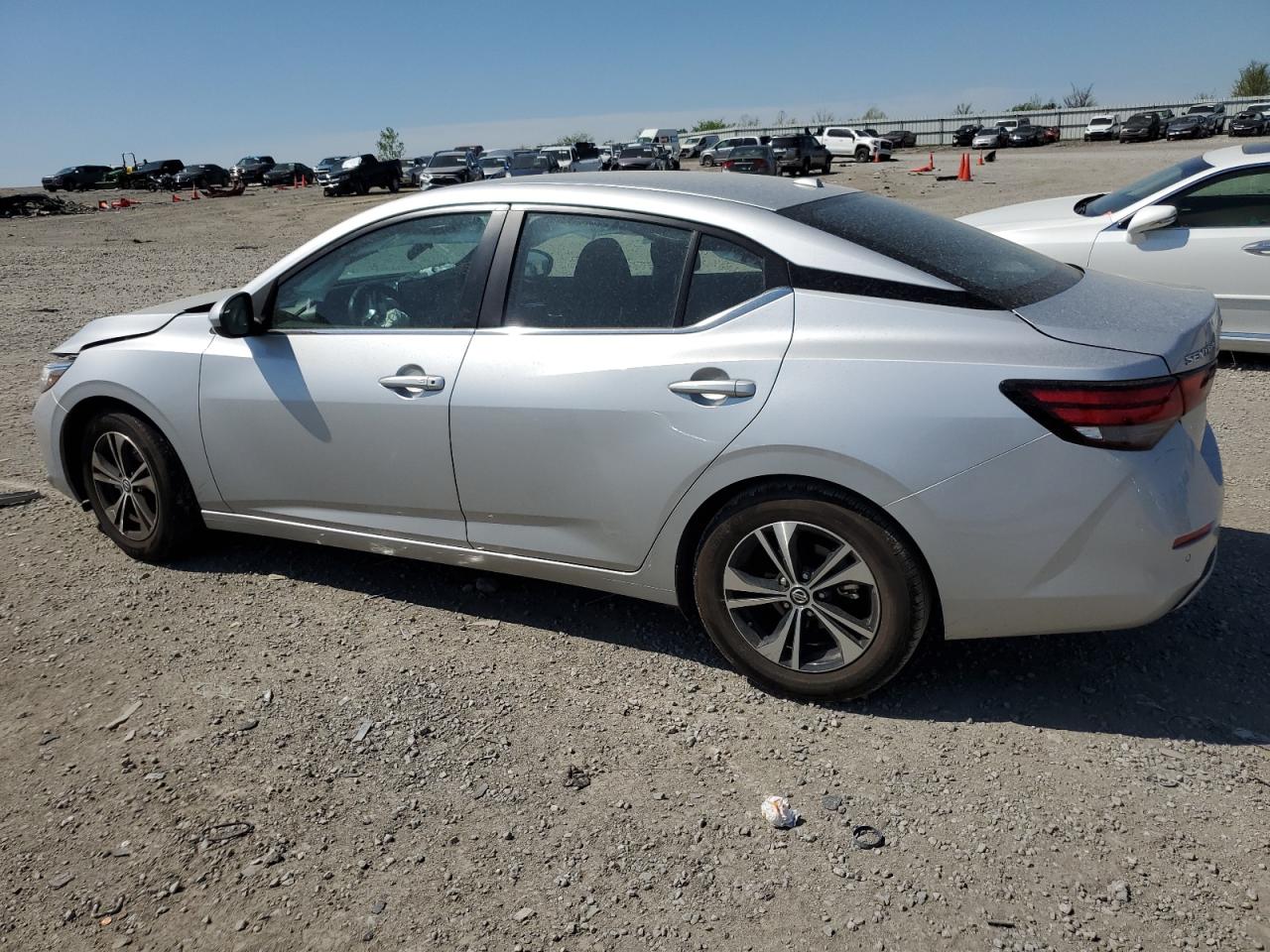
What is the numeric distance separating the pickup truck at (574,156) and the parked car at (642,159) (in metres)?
1.12

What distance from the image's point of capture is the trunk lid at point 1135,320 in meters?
3.05

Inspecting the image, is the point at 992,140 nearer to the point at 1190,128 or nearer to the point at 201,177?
the point at 1190,128

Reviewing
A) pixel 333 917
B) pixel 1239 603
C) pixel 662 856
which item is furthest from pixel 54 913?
pixel 1239 603

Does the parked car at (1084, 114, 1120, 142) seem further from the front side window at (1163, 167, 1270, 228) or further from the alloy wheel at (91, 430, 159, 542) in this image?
the alloy wheel at (91, 430, 159, 542)

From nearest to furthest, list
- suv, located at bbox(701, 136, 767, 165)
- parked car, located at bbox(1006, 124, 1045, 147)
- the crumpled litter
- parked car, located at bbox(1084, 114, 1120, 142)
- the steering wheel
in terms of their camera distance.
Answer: the crumpled litter, the steering wheel, suv, located at bbox(701, 136, 767, 165), parked car, located at bbox(1006, 124, 1045, 147), parked car, located at bbox(1084, 114, 1120, 142)

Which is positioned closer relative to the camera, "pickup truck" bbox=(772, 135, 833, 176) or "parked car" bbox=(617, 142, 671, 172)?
"parked car" bbox=(617, 142, 671, 172)

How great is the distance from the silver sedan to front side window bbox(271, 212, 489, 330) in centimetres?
1

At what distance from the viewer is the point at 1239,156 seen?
7.62 meters

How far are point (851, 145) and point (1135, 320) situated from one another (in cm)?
5442

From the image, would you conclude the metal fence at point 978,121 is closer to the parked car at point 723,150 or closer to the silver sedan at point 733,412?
the parked car at point 723,150

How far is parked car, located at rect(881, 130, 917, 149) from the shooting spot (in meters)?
68.0

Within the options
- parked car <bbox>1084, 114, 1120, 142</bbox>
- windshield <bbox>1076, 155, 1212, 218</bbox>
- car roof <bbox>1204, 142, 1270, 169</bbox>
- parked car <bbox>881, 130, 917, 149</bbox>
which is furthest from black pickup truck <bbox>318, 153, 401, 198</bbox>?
parked car <bbox>1084, 114, 1120, 142</bbox>

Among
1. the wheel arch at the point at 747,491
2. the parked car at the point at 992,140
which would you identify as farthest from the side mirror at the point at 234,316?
the parked car at the point at 992,140

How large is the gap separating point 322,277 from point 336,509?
3.07ft
